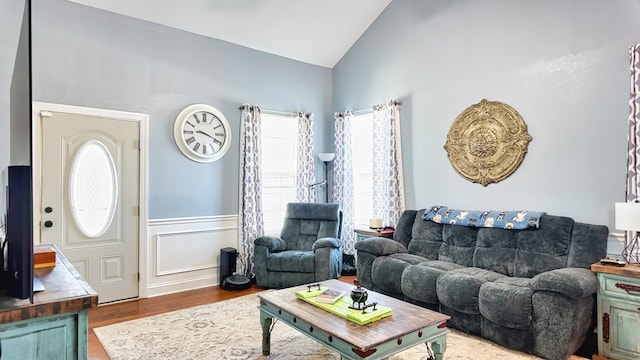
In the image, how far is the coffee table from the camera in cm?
209

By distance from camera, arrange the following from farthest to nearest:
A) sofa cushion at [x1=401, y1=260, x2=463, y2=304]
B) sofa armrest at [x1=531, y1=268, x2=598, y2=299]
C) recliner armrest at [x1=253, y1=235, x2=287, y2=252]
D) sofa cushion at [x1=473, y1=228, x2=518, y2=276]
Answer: recliner armrest at [x1=253, y1=235, x2=287, y2=252] < sofa cushion at [x1=473, y1=228, x2=518, y2=276] < sofa cushion at [x1=401, y1=260, x2=463, y2=304] < sofa armrest at [x1=531, y1=268, x2=598, y2=299]

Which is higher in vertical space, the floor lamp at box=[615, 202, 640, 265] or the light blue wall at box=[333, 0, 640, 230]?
the light blue wall at box=[333, 0, 640, 230]

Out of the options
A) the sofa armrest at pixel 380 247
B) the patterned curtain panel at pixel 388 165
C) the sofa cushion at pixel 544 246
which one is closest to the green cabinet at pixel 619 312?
the sofa cushion at pixel 544 246

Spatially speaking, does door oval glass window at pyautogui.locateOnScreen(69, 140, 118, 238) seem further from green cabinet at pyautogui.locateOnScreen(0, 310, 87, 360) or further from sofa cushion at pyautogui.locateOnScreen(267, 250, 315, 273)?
green cabinet at pyautogui.locateOnScreen(0, 310, 87, 360)

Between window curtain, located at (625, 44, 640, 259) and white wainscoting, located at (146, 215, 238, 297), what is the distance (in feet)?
13.6

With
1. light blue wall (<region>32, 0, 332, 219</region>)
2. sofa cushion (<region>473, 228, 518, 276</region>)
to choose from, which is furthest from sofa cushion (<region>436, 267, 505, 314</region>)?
light blue wall (<region>32, 0, 332, 219</region>)

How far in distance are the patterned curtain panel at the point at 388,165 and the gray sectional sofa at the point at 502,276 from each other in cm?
53

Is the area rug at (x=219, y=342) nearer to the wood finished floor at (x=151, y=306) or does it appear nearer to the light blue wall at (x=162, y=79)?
the wood finished floor at (x=151, y=306)

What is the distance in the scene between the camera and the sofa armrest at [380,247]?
398 cm

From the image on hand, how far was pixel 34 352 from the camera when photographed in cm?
131

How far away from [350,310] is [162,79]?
138 inches

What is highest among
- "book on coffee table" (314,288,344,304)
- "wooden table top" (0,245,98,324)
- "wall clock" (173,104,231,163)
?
"wall clock" (173,104,231,163)

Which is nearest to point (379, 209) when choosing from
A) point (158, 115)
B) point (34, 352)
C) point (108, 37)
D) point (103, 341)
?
point (158, 115)

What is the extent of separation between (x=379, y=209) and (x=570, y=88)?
2532 mm
